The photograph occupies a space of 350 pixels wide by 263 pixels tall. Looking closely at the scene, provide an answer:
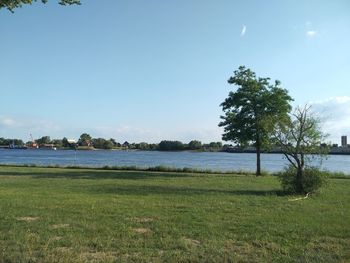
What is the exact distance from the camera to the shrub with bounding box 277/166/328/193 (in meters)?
19.8

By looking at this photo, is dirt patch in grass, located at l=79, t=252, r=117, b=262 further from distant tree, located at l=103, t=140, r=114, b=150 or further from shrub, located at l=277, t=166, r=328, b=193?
distant tree, located at l=103, t=140, r=114, b=150

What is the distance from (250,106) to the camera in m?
37.5

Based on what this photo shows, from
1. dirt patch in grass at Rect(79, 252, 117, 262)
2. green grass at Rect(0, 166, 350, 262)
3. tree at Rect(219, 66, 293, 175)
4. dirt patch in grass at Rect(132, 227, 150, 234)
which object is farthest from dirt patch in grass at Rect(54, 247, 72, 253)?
tree at Rect(219, 66, 293, 175)

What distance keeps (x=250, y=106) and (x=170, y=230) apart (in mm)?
28176

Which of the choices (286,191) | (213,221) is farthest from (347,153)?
(213,221)

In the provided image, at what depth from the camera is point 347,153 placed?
137 meters

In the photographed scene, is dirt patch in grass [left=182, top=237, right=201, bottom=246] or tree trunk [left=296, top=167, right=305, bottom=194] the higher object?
tree trunk [left=296, top=167, right=305, bottom=194]

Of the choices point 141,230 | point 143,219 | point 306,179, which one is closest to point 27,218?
point 143,219

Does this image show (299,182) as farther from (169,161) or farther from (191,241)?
(169,161)

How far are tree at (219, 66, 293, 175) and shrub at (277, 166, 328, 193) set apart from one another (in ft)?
50.7

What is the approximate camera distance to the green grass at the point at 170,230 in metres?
8.05

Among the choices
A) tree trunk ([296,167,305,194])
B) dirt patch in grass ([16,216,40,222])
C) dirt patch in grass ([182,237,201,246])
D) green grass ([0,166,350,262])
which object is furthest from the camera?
tree trunk ([296,167,305,194])

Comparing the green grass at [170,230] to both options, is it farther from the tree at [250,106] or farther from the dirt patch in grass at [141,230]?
the tree at [250,106]

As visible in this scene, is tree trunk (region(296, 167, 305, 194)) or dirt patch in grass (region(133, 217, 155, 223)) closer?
dirt patch in grass (region(133, 217, 155, 223))
